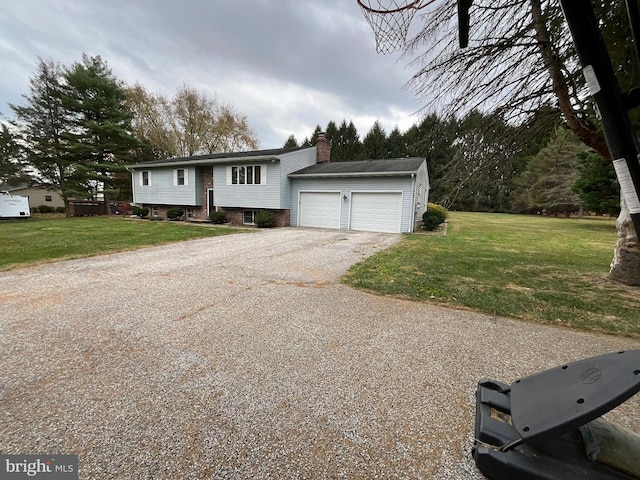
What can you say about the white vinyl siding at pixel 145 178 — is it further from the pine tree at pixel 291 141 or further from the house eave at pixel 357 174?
the pine tree at pixel 291 141

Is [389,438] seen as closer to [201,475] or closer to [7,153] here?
[201,475]

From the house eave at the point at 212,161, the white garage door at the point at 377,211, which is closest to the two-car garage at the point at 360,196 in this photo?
the white garage door at the point at 377,211

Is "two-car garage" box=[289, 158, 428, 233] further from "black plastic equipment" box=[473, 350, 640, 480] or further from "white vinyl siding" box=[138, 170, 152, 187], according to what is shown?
"black plastic equipment" box=[473, 350, 640, 480]

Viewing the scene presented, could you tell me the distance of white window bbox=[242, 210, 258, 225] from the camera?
50.6ft

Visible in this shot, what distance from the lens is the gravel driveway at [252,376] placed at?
151 cm

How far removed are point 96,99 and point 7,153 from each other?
27.4ft

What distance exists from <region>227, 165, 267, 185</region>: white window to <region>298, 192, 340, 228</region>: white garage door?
2.31 m

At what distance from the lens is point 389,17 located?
232 centimetres

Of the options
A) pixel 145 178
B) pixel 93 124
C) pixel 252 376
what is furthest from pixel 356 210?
pixel 93 124

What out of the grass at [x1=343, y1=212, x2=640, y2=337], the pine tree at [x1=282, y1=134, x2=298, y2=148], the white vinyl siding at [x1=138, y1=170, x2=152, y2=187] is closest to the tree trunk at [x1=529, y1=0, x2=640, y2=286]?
the grass at [x1=343, y1=212, x2=640, y2=337]

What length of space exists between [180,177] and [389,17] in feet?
57.6

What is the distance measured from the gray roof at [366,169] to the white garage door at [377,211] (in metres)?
1.00

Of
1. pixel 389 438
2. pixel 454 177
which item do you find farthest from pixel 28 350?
pixel 454 177

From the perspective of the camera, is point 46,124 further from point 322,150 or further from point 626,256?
point 626,256
